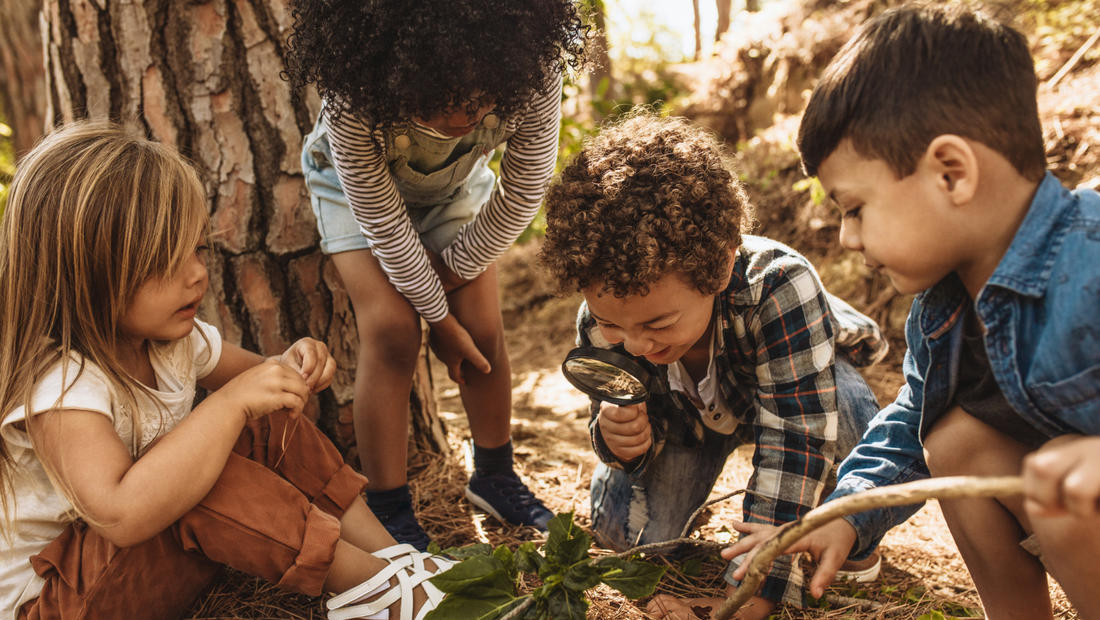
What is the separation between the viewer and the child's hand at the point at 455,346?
2.14 meters

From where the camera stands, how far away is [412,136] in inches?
79.0

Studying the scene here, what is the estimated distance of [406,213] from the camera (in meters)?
2.04

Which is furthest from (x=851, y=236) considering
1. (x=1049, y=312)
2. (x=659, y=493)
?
(x=659, y=493)

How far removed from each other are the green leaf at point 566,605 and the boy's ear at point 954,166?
0.97m

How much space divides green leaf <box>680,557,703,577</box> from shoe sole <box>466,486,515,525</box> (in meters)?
0.60

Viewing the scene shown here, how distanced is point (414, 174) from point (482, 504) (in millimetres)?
1101

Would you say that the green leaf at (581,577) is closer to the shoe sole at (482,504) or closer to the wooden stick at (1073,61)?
the shoe sole at (482,504)

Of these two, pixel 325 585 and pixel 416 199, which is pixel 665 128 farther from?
pixel 325 585

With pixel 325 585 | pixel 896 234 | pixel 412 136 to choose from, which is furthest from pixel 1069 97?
pixel 325 585

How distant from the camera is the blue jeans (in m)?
2.12

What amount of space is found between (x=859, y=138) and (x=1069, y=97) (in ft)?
10.3

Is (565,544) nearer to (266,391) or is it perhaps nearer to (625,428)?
(625,428)

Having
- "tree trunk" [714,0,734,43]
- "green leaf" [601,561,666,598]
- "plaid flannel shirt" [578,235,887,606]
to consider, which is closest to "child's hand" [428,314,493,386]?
"plaid flannel shirt" [578,235,887,606]

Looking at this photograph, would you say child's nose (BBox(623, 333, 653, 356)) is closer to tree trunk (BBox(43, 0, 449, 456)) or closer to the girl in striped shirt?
the girl in striped shirt
